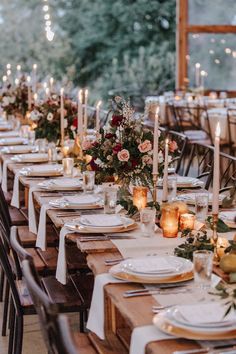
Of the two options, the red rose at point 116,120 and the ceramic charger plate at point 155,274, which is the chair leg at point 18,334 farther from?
the red rose at point 116,120

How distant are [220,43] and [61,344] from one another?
10927mm

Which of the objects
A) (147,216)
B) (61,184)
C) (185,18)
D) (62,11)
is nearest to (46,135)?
(61,184)

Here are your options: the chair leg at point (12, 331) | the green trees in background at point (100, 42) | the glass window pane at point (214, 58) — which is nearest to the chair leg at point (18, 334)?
the chair leg at point (12, 331)

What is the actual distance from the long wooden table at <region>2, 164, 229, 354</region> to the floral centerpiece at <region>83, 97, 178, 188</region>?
391 mm

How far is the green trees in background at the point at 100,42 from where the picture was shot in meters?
14.9

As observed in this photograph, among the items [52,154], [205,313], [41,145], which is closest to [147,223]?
[205,313]

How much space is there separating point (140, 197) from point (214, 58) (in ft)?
30.5

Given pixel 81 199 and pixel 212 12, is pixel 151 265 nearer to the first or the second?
pixel 81 199

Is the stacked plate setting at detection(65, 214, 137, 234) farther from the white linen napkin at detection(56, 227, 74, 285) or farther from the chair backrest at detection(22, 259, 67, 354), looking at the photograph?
the chair backrest at detection(22, 259, 67, 354)

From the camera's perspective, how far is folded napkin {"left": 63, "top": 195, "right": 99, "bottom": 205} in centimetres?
376

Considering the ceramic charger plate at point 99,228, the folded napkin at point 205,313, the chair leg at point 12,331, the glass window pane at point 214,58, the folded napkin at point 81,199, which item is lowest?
the chair leg at point 12,331

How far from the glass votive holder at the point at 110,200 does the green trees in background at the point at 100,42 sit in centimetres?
1116

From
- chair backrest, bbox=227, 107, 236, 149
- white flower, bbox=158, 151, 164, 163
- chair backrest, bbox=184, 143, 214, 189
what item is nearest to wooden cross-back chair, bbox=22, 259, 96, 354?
white flower, bbox=158, 151, 164, 163

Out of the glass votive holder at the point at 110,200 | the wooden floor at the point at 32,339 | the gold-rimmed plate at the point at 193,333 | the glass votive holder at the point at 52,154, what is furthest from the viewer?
the glass votive holder at the point at 52,154
